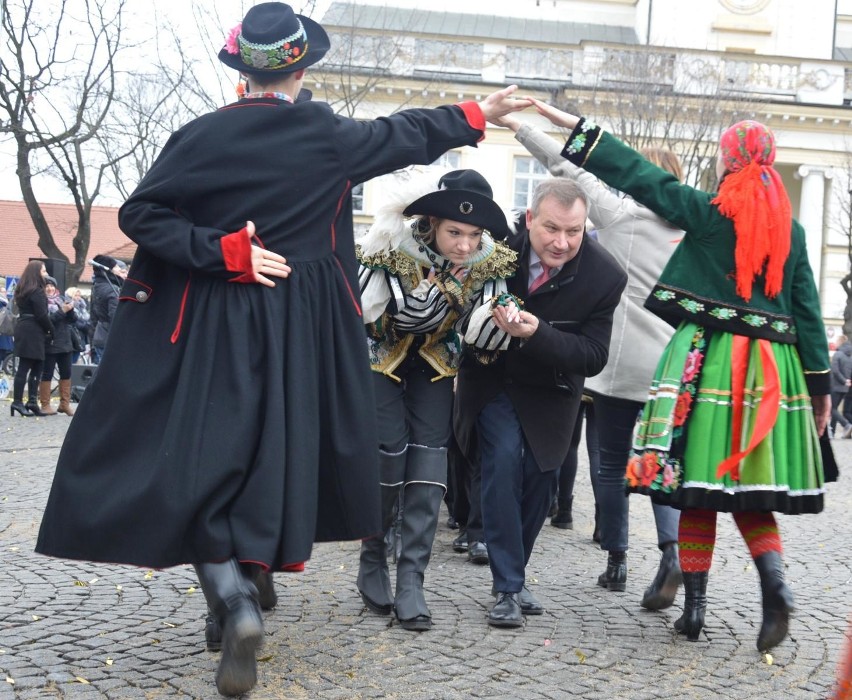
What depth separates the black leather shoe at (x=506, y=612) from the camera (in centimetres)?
459

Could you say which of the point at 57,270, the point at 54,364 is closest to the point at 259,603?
the point at 54,364

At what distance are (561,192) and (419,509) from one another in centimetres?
142

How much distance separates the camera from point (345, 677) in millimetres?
→ 3828

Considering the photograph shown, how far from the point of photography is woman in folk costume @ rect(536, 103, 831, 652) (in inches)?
169

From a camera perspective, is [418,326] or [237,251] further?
[418,326]

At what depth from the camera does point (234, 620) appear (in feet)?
11.1

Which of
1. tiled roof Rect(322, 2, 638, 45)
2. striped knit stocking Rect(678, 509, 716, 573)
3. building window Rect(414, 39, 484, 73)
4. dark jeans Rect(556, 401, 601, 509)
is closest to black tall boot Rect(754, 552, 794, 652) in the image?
striped knit stocking Rect(678, 509, 716, 573)

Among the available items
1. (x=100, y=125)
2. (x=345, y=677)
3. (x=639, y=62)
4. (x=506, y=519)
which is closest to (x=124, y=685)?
(x=345, y=677)

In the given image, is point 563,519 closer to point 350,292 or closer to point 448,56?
point 350,292

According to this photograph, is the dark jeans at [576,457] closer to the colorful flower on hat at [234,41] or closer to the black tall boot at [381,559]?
the black tall boot at [381,559]

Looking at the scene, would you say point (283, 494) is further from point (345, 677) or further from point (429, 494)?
point (429, 494)

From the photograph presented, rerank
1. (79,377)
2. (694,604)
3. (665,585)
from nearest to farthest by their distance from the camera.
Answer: (694,604)
(665,585)
(79,377)

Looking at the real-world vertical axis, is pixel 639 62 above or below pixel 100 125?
above

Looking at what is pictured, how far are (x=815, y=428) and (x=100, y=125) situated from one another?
75.2 ft
